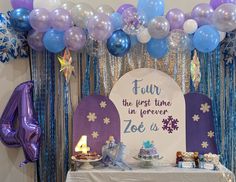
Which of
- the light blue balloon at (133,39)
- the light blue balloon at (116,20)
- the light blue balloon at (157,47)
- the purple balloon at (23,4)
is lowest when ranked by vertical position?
the light blue balloon at (157,47)

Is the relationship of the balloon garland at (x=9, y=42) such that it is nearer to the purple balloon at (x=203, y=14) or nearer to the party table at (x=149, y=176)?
the party table at (x=149, y=176)

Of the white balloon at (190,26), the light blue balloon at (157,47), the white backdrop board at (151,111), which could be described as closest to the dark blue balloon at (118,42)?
the light blue balloon at (157,47)

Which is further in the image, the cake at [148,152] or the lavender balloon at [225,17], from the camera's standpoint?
the cake at [148,152]

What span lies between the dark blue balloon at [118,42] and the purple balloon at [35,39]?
0.46 m

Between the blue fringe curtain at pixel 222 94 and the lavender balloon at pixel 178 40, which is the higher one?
the lavender balloon at pixel 178 40

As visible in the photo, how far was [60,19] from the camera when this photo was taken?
2086mm

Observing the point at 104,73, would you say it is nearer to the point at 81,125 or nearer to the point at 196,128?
the point at 81,125

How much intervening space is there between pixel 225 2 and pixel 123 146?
3.80 ft

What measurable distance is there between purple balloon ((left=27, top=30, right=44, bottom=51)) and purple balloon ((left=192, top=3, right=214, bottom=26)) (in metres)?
1.03

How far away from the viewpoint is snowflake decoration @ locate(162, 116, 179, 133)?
236 cm

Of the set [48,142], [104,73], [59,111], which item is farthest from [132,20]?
[48,142]

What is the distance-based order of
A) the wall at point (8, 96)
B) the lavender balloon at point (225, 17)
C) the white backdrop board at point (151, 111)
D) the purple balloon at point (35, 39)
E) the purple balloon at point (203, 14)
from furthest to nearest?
the wall at point (8, 96)
the white backdrop board at point (151, 111)
the purple balloon at point (35, 39)
the purple balloon at point (203, 14)
the lavender balloon at point (225, 17)

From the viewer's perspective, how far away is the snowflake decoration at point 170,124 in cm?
236

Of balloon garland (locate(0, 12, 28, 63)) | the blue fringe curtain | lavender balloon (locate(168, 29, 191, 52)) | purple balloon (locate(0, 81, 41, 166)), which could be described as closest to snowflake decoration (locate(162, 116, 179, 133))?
the blue fringe curtain
